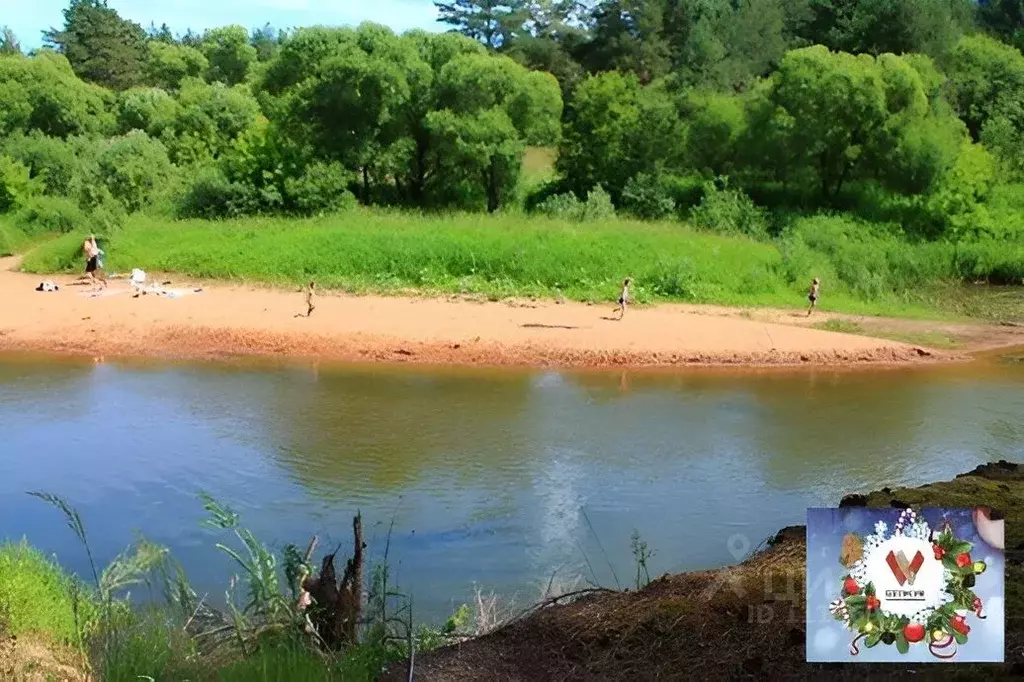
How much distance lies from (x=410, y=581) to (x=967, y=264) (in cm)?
2612

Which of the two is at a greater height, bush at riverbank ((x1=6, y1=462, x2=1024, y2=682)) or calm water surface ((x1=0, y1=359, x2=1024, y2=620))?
bush at riverbank ((x1=6, y1=462, x2=1024, y2=682))

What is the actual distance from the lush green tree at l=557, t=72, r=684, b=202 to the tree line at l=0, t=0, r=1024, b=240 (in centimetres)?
6

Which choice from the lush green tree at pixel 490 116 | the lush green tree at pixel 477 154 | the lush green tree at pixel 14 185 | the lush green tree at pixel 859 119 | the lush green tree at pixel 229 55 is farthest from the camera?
the lush green tree at pixel 229 55

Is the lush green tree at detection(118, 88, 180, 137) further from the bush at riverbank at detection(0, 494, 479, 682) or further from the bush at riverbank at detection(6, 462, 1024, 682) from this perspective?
the bush at riverbank at detection(6, 462, 1024, 682)

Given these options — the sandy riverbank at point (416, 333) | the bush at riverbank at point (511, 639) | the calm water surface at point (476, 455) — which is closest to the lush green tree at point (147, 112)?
the sandy riverbank at point (416, 333)

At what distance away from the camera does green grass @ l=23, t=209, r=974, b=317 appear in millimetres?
23141

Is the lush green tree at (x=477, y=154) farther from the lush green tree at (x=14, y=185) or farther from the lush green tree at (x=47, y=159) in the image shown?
the lush green tree at (x=14, y=185)

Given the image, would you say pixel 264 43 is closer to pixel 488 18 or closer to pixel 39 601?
pixel 488 18

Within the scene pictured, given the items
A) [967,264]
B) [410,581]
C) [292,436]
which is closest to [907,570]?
[410,581]

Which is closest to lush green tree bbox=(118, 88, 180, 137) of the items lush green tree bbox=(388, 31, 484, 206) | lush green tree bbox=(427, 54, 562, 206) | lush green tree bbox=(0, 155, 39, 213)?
lush green tree bbox=(0, 155, 39, 213)

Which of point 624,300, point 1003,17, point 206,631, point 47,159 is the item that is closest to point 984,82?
point 1003,17

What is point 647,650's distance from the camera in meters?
4.85

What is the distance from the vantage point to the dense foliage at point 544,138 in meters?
28.3

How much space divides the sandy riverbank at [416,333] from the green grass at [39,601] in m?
11.4
